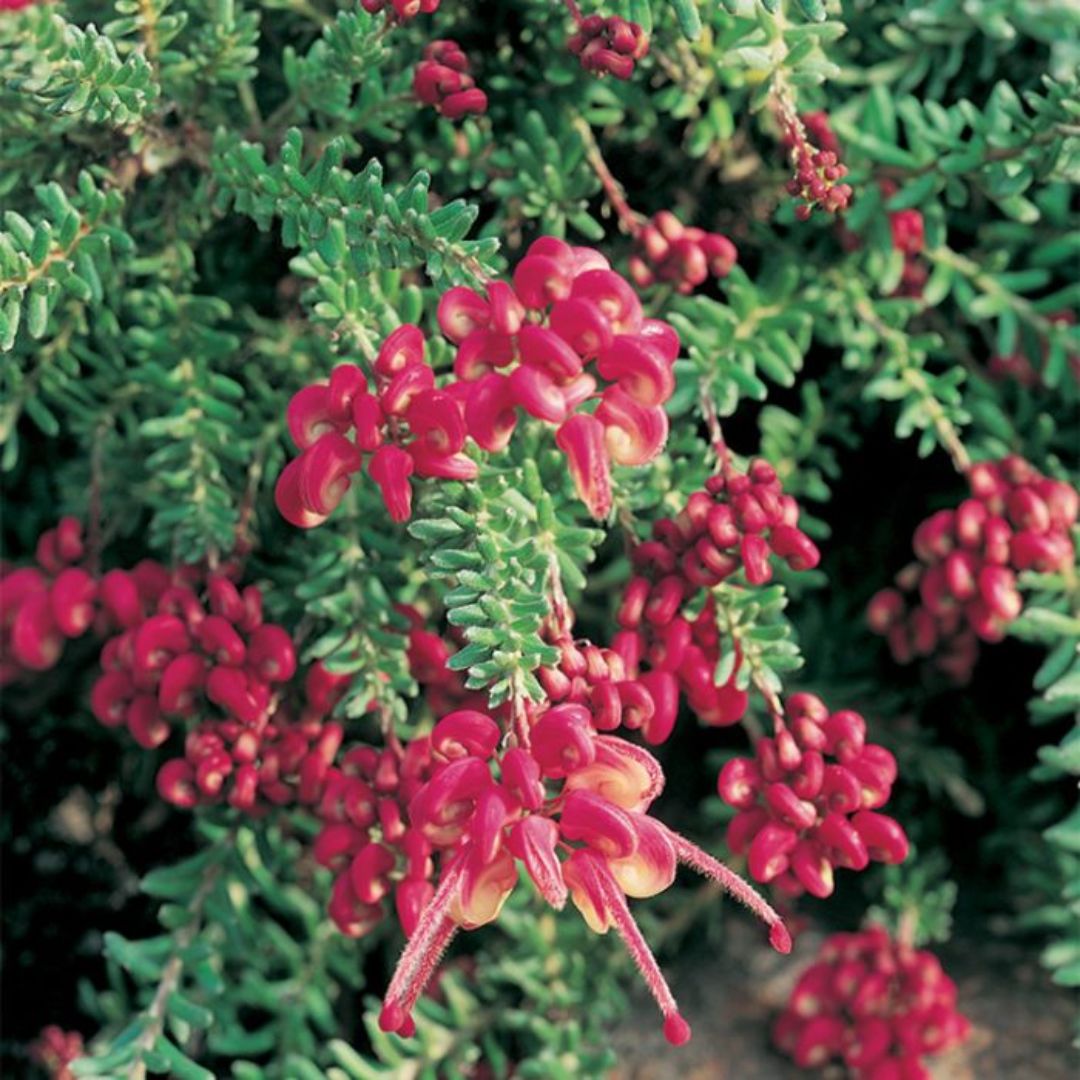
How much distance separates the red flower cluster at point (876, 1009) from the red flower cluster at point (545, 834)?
0.60m

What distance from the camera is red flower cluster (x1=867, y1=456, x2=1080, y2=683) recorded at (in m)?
1.33

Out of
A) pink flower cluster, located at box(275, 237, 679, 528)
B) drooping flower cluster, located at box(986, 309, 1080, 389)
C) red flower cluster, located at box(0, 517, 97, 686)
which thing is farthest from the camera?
drooping flower cluster, located at box(986, 309, 1080, 389)

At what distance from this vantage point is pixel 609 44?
3.71 feet

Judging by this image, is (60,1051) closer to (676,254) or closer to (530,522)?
(530,522)

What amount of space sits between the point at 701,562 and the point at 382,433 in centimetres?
26

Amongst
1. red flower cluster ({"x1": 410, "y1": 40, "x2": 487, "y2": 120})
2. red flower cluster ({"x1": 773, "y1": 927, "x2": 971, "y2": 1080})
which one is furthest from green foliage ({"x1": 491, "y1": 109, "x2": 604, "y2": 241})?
red flower cluster ({"x1": 773, "y1": 927, "x2": 971, "y2": 1080})

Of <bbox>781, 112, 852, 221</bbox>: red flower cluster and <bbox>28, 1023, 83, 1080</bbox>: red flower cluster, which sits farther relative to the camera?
<bbox>28, 1023, 83, 1080</bbox>: red flower cluster

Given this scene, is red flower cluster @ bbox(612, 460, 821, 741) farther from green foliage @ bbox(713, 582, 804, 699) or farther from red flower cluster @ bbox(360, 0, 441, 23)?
red flower cluster @ bbox(360, 0, 441, 23)

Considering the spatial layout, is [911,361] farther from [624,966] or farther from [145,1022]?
[145,1022]

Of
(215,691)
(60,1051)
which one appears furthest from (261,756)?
(60,1051)

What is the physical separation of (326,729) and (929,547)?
0.53m

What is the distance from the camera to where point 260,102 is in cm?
146

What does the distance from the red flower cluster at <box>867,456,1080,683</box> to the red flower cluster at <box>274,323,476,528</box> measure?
51 cm

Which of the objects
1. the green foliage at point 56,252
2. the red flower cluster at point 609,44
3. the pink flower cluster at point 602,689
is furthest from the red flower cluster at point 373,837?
→ the red flower cluster at point 609,44
